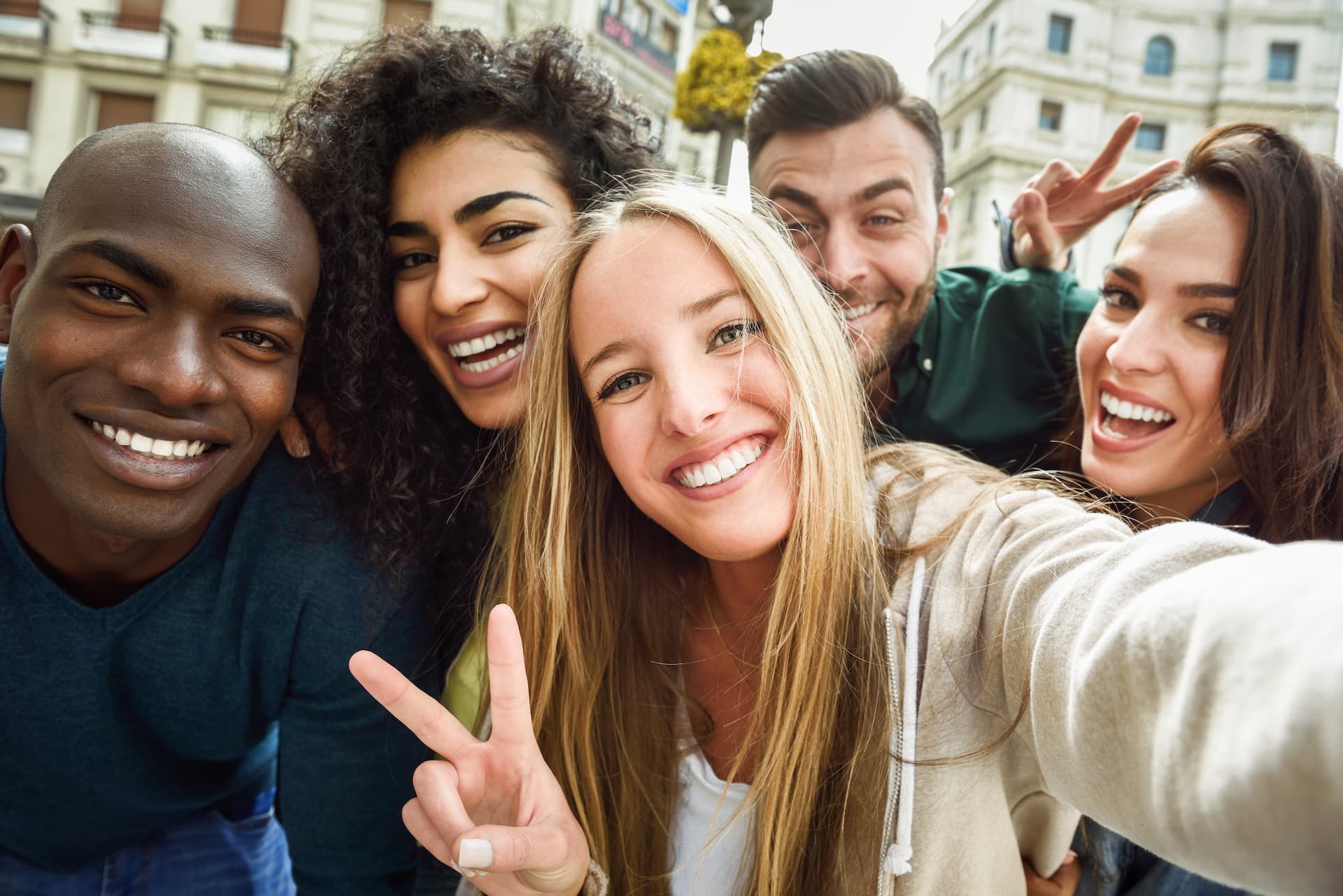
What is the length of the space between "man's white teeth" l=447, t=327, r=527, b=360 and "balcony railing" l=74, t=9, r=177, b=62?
1273 centimetres

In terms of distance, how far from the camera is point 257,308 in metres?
1.52

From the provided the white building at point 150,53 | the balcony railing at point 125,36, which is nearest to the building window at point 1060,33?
the white building at point 150,53

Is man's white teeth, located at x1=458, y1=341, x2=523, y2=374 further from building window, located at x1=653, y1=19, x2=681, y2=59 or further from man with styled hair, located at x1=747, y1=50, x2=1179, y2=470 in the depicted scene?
building window, located at x1=653, y1=19, x2=681, y2=59

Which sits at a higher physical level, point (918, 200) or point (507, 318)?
point (918, 200)

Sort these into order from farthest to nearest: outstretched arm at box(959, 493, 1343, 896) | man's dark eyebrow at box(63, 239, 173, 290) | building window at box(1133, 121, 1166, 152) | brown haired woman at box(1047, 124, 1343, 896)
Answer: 1. building window at box(1133, 121, 1166, 152)
2. brown haired woman at box(1047, 124, 1343, 896)
3. man's dark eyebrow at box(63, 239, 173, 290)
4. outstretched arm at box(959, 493, 1343, 896)

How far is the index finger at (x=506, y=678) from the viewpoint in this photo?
4.01 feet

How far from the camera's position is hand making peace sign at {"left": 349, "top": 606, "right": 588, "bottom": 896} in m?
1.22

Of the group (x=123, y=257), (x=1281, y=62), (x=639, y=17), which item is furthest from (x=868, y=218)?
(x=1281, y=62)

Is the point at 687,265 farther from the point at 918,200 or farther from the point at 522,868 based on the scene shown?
the point at 918,200

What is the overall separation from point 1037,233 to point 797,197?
87 centimetres

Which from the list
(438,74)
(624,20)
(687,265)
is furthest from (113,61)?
(687,265)

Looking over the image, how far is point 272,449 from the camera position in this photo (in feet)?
6.03

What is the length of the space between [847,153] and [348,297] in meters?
1.61

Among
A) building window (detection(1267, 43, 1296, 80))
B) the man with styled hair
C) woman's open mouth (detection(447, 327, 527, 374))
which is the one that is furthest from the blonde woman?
building window (detection(1267, 43, 1296, 80))
